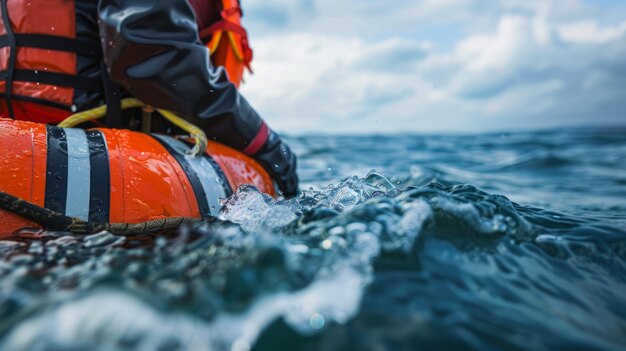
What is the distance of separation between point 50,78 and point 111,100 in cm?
36

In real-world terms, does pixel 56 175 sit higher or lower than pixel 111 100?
lower

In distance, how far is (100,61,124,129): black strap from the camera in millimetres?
2854

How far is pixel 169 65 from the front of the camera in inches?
104

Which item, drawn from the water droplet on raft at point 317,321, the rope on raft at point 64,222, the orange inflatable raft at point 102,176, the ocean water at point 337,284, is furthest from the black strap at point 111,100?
the water droplet on raft at point 317,321

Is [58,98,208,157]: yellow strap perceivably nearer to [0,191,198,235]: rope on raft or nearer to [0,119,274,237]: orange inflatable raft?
[0,119,274,237]: orange inflatable raft

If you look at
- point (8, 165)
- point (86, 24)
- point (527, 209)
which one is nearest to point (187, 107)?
point (86, 24)

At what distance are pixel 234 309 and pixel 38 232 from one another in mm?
1299

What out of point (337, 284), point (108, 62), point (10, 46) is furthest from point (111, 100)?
point (337, 284)

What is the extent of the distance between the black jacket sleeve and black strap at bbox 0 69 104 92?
276mm

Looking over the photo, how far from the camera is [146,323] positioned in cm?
116

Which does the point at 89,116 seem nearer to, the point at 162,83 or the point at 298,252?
the point at 162,83

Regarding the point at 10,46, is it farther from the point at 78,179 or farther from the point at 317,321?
the point at 317,321

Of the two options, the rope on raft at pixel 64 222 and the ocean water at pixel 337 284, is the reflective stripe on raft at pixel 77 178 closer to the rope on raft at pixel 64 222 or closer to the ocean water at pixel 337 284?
the rope on raft at pixel 64 222

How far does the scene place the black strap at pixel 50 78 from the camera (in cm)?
274
